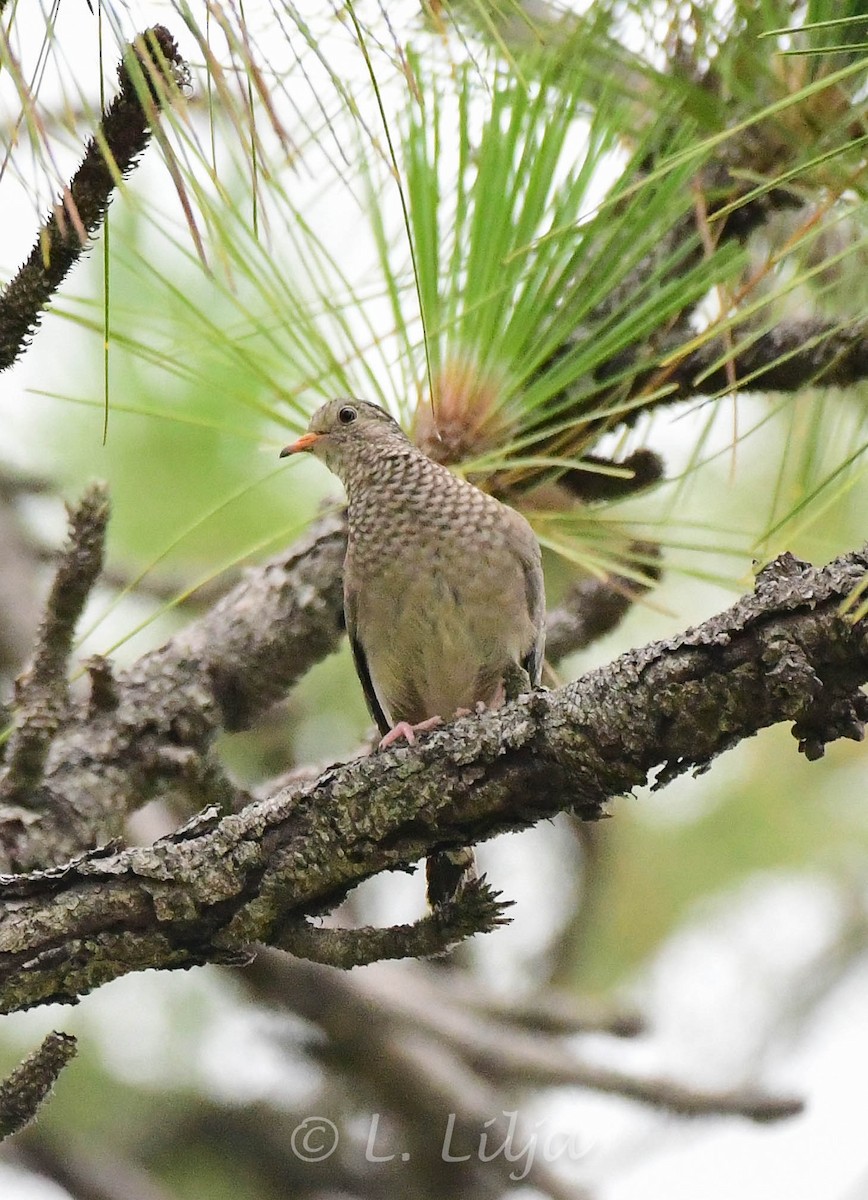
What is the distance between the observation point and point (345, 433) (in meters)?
2.88

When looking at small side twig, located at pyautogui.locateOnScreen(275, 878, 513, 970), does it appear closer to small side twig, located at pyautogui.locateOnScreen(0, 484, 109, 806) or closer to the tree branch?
small side twig, located at pyautogui.locateOnScreen(0, 484, 109, 806)

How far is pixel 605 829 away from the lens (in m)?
3.39

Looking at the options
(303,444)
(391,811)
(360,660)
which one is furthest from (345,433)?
(391,811)

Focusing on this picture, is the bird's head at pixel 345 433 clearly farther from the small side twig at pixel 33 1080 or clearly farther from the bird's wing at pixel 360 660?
the small side twig at pixel 33 1080

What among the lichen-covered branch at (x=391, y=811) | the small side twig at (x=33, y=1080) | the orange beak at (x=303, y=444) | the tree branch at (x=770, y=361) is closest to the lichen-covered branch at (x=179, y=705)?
the orange beak at (x=303, y=444)

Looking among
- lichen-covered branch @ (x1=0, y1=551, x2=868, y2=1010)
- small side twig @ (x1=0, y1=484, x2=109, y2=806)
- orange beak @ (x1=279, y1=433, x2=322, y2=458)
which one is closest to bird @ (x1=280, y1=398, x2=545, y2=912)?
orange beak @ (x1=279, y1=433, x2=322, y2=458)

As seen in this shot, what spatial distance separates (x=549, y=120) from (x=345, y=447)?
0.87m

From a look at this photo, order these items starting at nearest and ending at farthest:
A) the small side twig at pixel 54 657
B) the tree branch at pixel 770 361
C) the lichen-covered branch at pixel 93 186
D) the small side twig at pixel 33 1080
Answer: the lichen-covered branch at pixel 93 186 < the small side twig at pixel 33 1080 < the small side twig at pixel 54 657 < the tree branch at pixel 770 361

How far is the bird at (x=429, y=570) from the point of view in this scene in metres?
2.70

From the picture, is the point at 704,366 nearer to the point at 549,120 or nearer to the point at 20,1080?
the point at 549,120

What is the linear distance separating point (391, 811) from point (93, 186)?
0.76 metres

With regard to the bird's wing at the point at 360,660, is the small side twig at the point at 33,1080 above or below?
below

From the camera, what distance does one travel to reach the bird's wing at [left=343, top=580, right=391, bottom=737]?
8.89 feet

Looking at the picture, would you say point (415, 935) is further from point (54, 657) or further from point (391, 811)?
point (54, 657)
